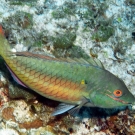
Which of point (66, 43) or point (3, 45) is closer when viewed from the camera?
point (3, 45)

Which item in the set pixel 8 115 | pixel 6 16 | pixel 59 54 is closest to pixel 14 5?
pixel 6 16

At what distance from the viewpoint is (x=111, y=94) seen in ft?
11.1

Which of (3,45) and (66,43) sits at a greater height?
(3,45)

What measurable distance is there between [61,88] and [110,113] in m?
1.34

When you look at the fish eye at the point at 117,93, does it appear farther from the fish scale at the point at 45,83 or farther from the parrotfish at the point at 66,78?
the fish scale at the point at 45,83

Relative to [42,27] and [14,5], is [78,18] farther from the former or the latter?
[14,5]

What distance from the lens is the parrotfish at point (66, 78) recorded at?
3295 mm

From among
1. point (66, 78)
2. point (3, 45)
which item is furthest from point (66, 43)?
point (3, 45)

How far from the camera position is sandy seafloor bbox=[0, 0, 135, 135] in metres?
4.03

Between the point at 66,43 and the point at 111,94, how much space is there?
4.72 ft

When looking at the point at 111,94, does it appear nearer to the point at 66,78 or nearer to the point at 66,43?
the point at 66,78

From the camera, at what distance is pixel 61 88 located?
11.1 feet

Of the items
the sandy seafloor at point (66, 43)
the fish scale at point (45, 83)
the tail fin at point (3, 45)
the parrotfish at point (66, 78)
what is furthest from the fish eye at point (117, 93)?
the tail fin at point (3, 45)

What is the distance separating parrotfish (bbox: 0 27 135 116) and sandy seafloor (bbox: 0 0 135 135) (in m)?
0.52
